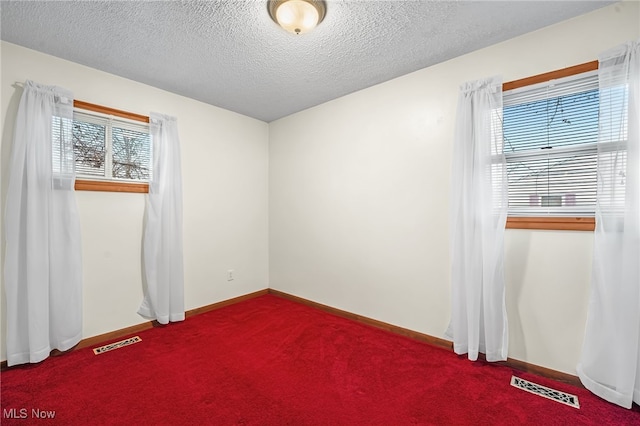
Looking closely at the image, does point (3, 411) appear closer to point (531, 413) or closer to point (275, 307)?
point (275, 307)

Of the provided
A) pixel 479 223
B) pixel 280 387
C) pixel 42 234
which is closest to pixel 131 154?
pixel 42 234

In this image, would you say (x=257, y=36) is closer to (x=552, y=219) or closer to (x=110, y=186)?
(x=110, y=186)

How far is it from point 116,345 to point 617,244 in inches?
155

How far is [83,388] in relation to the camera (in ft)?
6.41

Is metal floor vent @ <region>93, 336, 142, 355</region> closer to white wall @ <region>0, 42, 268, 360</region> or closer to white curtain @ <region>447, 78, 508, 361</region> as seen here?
white wall @ <region>0, 42, 268, 360</region>

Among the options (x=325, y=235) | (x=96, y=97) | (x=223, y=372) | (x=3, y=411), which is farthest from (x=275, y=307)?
(x=96, y=97)

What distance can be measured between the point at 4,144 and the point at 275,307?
2.91m

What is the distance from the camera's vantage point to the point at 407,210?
2.79 m

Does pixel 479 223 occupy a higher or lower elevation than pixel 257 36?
lower

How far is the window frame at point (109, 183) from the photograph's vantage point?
2.54m

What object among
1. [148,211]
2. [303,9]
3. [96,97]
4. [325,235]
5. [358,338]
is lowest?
[358,338]

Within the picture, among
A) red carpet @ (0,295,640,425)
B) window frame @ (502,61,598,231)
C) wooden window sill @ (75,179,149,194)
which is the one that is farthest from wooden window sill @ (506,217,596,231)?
wooden window sill @ (75,179,149,194)

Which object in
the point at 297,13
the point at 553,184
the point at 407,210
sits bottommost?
the point at 407,210

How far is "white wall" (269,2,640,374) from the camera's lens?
6.64 ft
